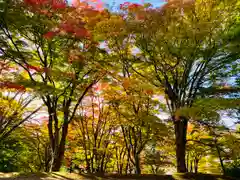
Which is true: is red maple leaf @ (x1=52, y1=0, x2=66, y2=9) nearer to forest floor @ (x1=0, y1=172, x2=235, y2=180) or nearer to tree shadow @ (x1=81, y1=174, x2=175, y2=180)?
forest floor @ (x1=0, y1=172, x2=235, y2=180)

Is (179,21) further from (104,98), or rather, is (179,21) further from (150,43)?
(104,98)

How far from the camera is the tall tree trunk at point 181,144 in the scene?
23.6 ft

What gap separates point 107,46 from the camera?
24.8 feet

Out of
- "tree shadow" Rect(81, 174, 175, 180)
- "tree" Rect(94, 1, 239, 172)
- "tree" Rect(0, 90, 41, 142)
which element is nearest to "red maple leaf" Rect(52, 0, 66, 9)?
"tree" Rect(94, 1, 239, 172)

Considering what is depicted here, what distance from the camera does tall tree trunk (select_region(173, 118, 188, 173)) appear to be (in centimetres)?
719

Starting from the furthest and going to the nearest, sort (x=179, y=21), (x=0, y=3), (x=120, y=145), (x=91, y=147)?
1. (x=120, y=145)
2. (x=91, y=147)
3. (x=179, y=21)
4. (x=0, y=3)

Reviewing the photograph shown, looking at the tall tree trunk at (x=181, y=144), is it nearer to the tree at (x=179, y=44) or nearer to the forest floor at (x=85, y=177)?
the tree at (x=179, y=44)

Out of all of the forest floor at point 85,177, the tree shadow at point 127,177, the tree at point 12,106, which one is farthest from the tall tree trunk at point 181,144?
the tree at point 12,106

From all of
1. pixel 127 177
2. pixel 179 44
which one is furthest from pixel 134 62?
pixel 127 177

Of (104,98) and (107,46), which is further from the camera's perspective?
(104,98)

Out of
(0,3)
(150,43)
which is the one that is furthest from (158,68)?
(0,3)

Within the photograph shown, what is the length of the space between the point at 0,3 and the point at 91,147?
304 inches

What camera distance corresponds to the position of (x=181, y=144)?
724 centimetres

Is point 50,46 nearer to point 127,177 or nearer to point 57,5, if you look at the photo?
point 57,5
